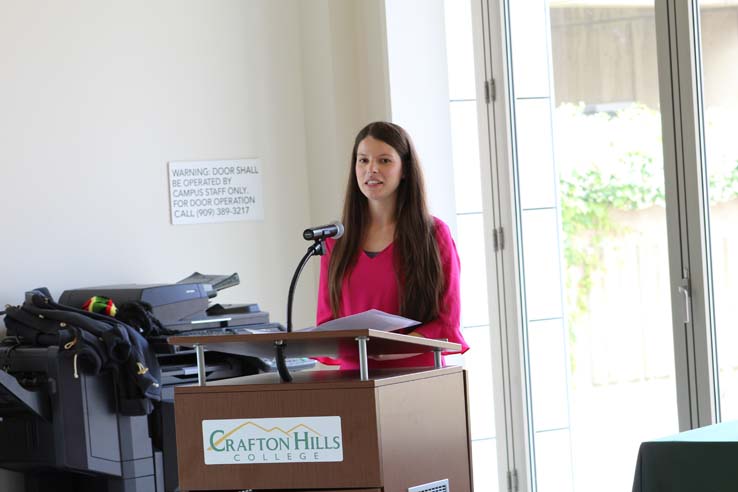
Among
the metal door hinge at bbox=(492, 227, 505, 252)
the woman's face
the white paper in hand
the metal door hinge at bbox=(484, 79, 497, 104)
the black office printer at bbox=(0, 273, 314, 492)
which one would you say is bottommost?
the black office printer at bbox=(0, 273, 314, 492)

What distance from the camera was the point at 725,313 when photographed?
318 centimetres

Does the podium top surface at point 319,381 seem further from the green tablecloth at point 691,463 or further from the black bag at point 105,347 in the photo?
the black bag at point 105,347

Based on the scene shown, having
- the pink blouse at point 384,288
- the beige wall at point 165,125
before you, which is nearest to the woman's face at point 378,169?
the pink blouse at point 384,288

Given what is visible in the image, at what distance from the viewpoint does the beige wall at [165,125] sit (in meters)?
4.06

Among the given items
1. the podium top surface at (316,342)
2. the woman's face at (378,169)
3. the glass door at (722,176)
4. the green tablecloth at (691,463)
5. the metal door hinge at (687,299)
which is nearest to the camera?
the green tablecloth at (691,463)

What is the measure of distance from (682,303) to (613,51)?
36.2 inches

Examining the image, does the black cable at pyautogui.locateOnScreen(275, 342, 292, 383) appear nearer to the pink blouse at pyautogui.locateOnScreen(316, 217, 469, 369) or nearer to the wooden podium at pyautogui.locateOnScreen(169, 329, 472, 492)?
the wooden podium at pyautogui.locateOnScreen(169, 329, 472, 492)

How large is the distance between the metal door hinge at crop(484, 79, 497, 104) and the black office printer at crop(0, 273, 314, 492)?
1.37 metres

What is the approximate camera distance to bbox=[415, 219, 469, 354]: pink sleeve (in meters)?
2.82

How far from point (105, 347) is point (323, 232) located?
1.27 m

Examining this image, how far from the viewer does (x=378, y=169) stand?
2982 mm

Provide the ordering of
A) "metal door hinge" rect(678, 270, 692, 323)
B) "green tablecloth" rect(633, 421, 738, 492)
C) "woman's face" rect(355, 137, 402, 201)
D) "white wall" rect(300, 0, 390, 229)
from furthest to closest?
"white wall" rect(300, 0, 390, 229), "metal door hinge" rect(678, 270, 692, 323), "woman's face" rect(355, 137, 402, 201), "green tablecloth" rect(633, 421, 738, 492)

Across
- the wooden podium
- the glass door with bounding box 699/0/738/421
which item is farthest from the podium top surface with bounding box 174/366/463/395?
the glass door with bounding box 699/0/738/421

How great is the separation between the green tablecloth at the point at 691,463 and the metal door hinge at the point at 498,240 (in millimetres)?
2462
